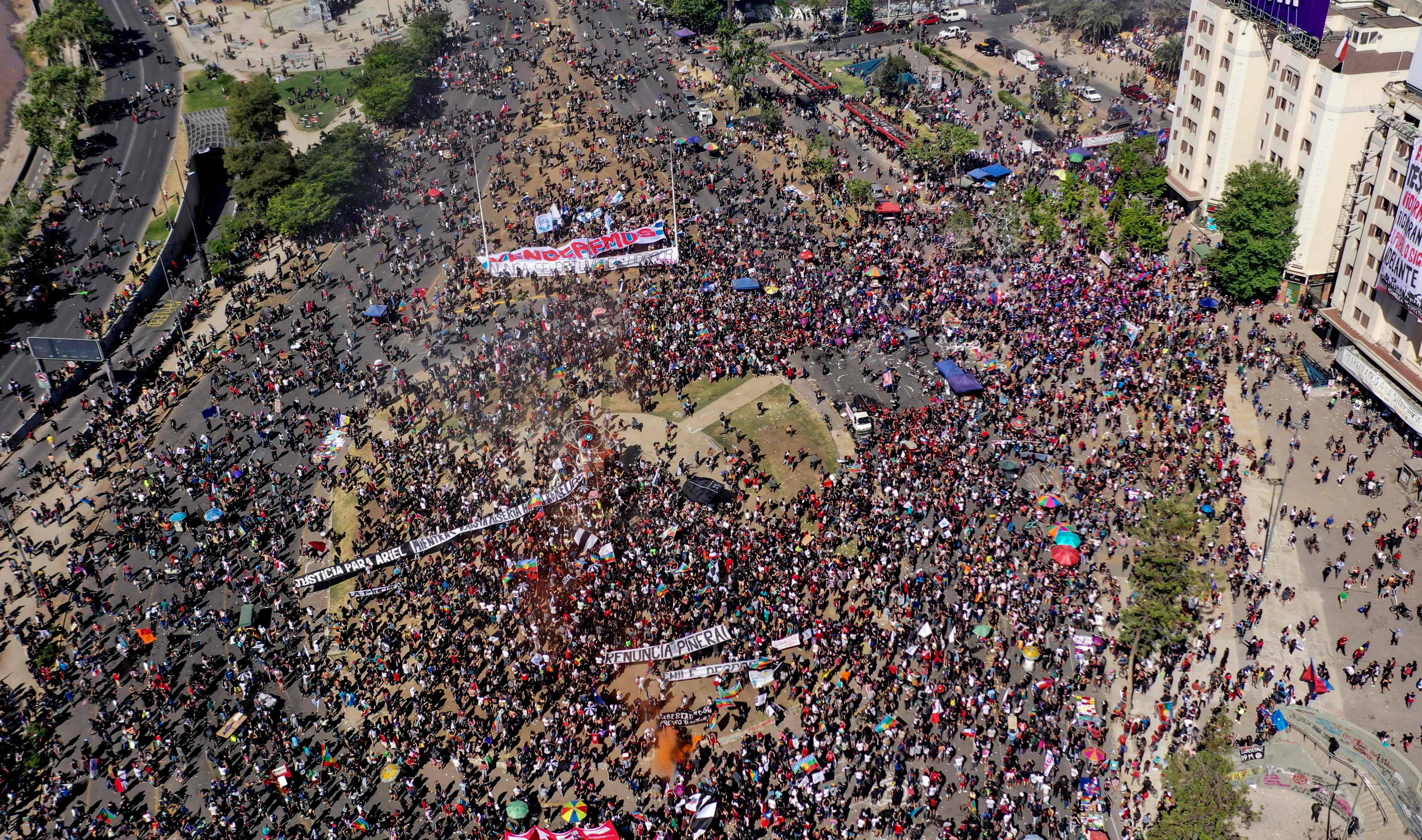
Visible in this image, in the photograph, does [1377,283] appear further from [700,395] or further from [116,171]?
[116,171]

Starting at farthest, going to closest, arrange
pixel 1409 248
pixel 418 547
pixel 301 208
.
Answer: pixel 301 208 → pixel 1409 248 → pixel 418 547

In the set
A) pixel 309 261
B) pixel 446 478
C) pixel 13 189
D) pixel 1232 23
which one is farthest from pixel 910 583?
pixel 13 189

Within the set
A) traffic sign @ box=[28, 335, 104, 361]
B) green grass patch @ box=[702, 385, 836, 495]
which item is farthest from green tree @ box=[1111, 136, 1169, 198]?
traffic sign @ box=[28, 335, 104, 361]

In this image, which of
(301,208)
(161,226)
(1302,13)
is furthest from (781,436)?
(161,226)

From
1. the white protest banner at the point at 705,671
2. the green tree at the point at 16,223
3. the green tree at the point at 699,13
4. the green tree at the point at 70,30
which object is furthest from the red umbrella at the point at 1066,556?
the green tree at the point at 70,30

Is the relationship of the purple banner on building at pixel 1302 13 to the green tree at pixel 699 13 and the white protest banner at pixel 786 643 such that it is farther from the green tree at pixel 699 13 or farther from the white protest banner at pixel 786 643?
the green tree at pixel 699 13

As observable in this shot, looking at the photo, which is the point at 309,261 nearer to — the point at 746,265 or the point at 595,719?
the point at 746,265
